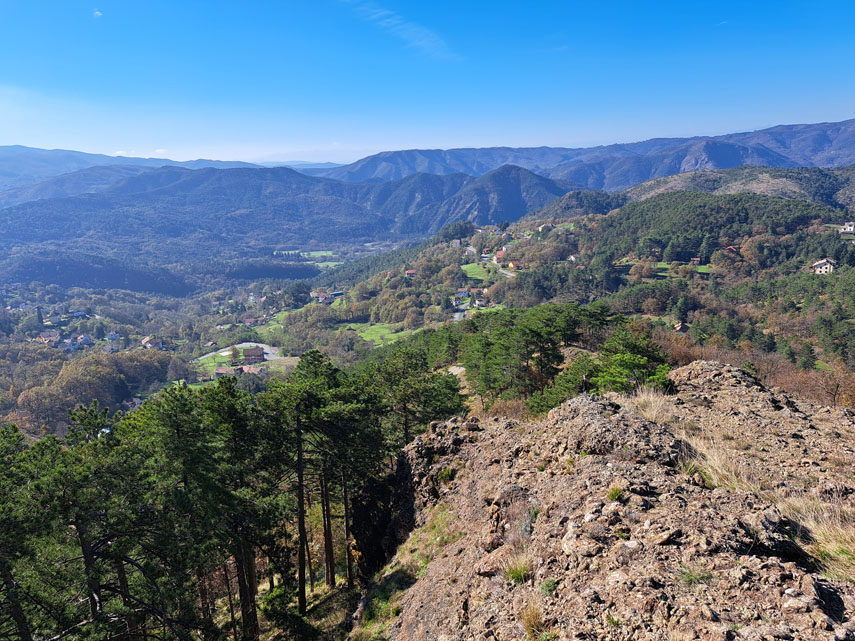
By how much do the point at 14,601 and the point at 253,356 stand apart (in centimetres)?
11804

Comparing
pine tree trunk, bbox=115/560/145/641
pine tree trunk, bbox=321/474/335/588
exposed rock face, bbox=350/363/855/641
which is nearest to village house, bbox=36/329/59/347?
pine tree trunk, bbox=321/474/335/588

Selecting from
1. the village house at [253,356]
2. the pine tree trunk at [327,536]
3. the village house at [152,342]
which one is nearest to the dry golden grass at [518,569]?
the pine tree trunk at [327,536]

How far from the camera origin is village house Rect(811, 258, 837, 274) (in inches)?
3925

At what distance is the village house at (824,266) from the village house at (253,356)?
479 feet

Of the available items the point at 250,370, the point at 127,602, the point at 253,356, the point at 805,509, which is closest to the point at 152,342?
the point at 253,356

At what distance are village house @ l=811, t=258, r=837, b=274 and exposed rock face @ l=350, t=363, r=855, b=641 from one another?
402ft

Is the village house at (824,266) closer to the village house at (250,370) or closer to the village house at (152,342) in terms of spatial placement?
the village house at (250,370)

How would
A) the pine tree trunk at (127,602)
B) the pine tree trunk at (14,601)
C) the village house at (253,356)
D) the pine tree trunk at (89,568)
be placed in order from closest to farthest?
the pine tree trunk at (14,601)
the pine tree trunk at (89,568)
the pine tree trunk at (127,602)
the village house at (253,356)

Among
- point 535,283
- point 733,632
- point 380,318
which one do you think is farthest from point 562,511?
point 380,318

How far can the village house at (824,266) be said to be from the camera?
99694 millimetres

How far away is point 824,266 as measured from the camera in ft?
331

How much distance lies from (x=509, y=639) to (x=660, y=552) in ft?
7.68

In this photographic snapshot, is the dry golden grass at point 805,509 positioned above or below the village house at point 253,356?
above

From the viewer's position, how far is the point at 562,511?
7188 mm
